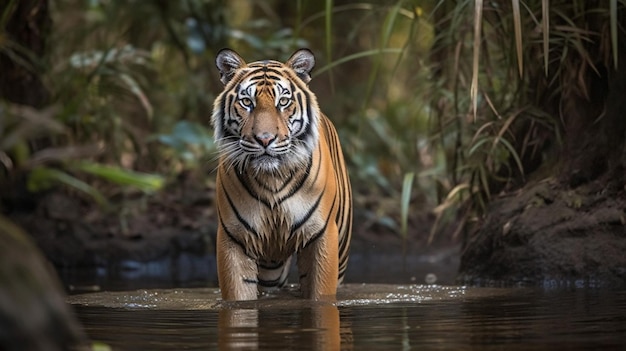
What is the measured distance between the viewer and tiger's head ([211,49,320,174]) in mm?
5520

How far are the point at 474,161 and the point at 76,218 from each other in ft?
Result: 12.2

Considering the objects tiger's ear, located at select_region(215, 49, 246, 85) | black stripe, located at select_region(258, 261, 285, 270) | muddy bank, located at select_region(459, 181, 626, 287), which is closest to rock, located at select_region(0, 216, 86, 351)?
tiger's ear, located at select_region(215, 49, 246, 85)

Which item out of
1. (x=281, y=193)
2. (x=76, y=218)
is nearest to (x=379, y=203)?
(x=76, y=218)

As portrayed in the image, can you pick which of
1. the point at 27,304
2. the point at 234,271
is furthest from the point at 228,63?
the point at 27,304

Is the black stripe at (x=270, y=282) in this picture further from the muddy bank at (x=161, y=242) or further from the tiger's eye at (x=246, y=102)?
the muddy bank at (x=161, y=242)

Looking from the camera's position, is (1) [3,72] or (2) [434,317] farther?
(1) [3,72]

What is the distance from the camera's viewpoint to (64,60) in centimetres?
936

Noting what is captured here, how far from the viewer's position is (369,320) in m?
4.73

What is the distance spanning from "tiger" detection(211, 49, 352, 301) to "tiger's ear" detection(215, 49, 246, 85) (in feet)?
0.26

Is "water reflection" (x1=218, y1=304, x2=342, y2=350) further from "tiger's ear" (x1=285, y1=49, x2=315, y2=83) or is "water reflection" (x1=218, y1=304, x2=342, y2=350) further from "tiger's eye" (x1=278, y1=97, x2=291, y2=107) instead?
"tiger's ear" (x1=285, y1=49, x2=315, y2=83)

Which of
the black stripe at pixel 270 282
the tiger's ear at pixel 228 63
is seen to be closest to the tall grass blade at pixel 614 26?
the tiger's ear at pixel 228 63

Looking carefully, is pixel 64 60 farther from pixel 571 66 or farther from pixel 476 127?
pixel 571 66

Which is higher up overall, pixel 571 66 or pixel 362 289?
pixel 571 66

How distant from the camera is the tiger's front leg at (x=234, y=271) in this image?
571 cm
